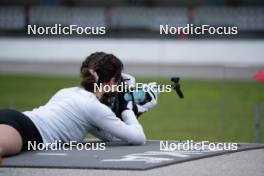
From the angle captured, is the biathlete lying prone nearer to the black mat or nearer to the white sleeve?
the white sleeve

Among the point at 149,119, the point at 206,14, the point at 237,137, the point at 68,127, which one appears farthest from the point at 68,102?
the point at 206,14

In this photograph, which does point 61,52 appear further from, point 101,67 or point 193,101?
point 101,67

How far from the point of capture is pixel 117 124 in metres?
8.66

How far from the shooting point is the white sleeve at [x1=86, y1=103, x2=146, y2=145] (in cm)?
859

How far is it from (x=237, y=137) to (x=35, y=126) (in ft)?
24.0

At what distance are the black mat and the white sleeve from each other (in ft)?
0.33

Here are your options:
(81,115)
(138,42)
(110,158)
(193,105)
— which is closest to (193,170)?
(110,158)

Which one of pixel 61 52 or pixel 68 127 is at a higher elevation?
pixel 61 52

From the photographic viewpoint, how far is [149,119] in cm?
1894

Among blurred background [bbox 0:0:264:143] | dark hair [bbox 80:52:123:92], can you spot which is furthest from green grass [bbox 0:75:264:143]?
dark hair [bbox 80:52:123:92]

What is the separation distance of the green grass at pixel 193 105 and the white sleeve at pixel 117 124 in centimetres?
596

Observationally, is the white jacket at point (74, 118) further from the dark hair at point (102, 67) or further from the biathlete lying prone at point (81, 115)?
the dark hair at point (102, 67)

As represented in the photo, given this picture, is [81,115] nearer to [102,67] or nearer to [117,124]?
[117,124]

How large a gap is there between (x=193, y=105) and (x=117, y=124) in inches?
484
